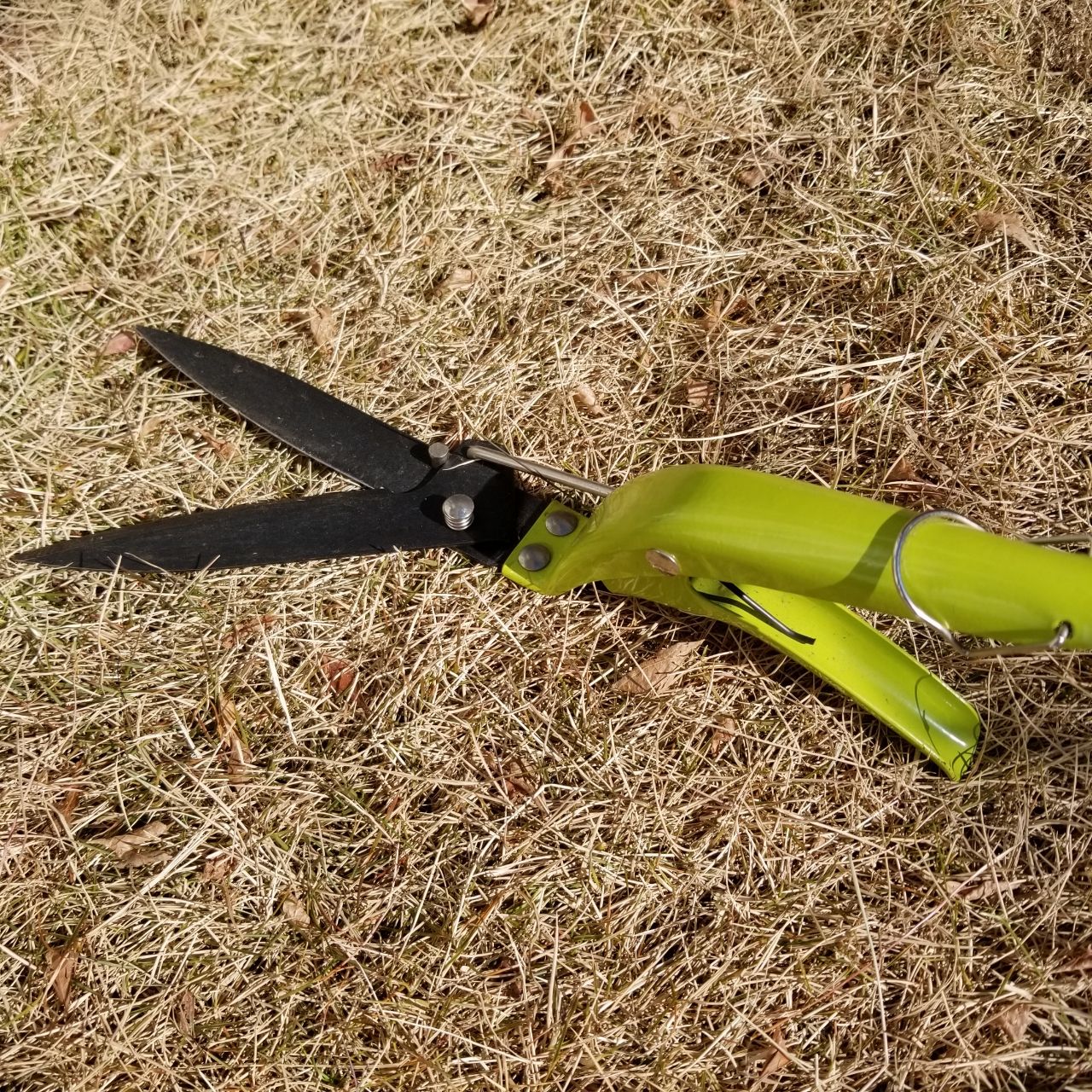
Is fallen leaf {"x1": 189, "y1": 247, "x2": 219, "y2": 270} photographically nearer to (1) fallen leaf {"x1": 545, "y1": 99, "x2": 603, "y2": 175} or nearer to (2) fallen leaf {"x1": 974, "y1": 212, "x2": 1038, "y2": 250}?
(1) fallen leaf {"x1": 545, "y1": 99, "x2": 603, "y2": 175}

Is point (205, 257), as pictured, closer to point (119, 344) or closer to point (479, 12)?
point (119, 344)

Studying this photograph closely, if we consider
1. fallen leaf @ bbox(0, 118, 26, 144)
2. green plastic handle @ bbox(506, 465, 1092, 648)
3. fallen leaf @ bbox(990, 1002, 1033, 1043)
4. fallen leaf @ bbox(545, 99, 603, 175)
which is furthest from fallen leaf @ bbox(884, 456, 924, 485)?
fallen leaf @ bbox(0, 118, 26, 144)

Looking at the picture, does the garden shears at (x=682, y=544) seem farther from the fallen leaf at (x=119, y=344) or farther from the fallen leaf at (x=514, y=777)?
the fallen leaf at (x=514, y=777)

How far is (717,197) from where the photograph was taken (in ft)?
7.73

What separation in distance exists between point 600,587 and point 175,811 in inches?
34.6

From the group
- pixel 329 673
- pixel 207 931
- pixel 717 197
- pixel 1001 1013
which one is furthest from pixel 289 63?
pixel 1001 1013

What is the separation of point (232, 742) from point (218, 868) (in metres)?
0.22

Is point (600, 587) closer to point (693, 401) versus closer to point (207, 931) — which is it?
point (693, 401)

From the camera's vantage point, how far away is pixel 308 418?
201 centimetres

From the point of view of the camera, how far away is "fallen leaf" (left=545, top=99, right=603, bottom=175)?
2.44 meters

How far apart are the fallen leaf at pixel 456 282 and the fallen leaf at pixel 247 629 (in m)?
0.87

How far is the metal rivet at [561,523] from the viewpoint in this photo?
189cm

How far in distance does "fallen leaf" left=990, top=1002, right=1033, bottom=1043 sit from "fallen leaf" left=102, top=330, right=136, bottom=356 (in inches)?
85.6

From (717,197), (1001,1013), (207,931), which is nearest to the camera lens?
(1001,1013)
